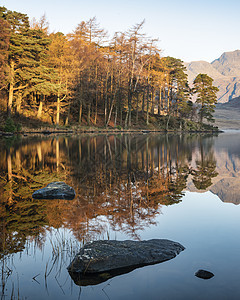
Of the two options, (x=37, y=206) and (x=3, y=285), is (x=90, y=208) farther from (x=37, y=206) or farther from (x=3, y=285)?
(x=3, y=285)

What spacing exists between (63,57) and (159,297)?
42700 millimetres

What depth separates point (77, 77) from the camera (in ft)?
149

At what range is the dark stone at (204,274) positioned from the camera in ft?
12.4

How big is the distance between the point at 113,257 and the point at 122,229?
1.34m

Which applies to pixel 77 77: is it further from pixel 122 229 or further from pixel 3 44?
pixel 122 229

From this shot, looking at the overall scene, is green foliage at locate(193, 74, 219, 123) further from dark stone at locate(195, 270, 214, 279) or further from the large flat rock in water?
dark stone at locate(195, 270, 214, 279)

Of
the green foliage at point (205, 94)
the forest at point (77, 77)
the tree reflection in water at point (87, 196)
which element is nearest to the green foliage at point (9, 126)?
the forest at point (77, 77)

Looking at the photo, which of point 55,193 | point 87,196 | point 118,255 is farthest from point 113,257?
point 55,193

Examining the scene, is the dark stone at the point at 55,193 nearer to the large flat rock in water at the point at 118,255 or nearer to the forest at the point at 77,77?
the large flat rock in water at the point at 118,255

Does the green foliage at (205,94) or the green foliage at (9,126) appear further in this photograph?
the green foliage at (205,94)

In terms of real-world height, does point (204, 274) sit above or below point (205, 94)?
below

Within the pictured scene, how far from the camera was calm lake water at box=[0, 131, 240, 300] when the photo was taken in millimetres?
3564

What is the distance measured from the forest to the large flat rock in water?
98.9 ft

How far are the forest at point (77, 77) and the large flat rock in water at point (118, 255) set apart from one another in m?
30.1
